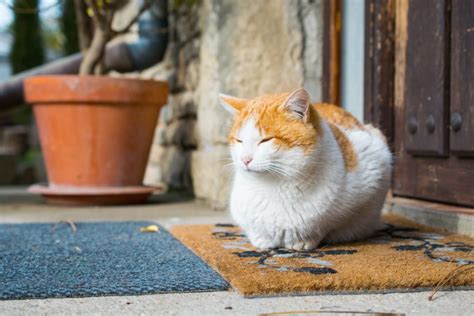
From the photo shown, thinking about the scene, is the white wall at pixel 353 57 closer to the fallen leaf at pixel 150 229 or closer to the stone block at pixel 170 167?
the fallen leaf at pixel 150 229

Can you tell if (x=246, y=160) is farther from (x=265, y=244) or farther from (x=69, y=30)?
(x=69, y=30)

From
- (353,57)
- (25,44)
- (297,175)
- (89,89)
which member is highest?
(25,44)

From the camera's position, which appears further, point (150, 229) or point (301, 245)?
point (150, 229)

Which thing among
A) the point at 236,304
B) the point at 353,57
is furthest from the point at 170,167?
the point at 236,304

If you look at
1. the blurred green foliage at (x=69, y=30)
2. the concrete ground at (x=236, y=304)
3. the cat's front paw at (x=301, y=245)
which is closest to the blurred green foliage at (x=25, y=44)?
the blurred green foliage at (x=69, y=30)

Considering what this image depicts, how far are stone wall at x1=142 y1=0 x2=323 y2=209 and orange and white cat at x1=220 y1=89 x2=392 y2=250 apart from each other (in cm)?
93

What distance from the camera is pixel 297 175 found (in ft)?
A: 5.71

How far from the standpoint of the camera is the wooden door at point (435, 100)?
214 centimetres

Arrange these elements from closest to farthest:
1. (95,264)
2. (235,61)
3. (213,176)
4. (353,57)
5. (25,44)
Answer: (95,264) < (353,57) < (235,61) < (213,176) < (25,44)

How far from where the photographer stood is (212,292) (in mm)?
1411

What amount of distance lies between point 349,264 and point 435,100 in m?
0.92

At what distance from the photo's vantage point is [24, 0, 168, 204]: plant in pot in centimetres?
321

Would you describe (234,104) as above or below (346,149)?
above

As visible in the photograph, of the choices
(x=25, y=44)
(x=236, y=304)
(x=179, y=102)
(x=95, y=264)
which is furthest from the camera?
(x=25, y=44)
